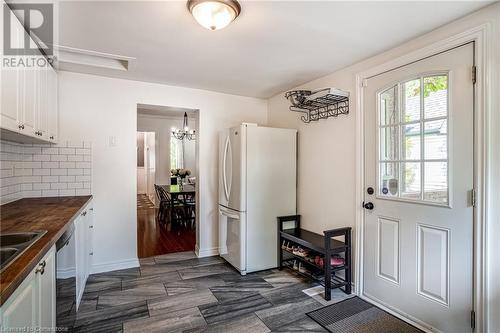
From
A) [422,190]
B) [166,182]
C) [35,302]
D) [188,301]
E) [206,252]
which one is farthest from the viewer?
[166,182]

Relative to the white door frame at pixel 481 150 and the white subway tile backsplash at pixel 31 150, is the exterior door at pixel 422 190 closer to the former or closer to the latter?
the white door frame at pixel 481 150

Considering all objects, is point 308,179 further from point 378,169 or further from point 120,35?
point 120,35

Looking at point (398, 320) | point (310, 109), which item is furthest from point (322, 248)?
point (310, 109)

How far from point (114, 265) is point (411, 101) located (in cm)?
356

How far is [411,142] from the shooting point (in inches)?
86.7

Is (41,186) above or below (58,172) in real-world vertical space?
below

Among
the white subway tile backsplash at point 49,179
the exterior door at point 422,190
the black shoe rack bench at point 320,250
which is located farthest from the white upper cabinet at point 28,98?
the exterior door at point 422,190

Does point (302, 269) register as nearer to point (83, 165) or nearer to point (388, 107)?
point (388, 107)

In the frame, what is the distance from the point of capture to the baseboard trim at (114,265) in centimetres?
314

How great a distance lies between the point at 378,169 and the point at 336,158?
53 centimetres

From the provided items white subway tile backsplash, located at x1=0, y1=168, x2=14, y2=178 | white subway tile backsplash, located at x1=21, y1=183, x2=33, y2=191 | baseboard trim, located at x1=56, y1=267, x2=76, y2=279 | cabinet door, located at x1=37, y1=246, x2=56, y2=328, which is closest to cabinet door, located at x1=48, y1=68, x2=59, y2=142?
white subway tile backsplash, located at x1=0, y1=168, x2=14, y2=178

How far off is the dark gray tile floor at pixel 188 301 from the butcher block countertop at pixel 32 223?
1.25 ft

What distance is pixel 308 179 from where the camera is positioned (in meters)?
3.34

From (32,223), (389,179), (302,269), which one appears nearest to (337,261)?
(302,269)
